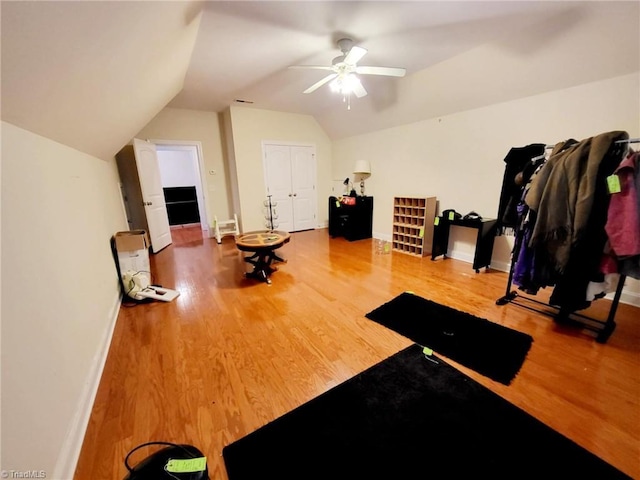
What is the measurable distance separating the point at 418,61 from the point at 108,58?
312cm

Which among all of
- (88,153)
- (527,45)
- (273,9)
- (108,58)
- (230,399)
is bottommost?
(230,399)

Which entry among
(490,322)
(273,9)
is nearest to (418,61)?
(273,9)

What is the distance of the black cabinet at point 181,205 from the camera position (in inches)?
277

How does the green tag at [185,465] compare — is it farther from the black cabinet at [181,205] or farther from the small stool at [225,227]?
the black cabinet at [181,205]

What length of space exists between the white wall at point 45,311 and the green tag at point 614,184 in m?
3.19

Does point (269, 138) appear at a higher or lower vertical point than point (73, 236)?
higher

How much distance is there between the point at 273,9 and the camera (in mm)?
2082

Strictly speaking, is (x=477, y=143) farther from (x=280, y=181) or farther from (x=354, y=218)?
(x=280, y=181)

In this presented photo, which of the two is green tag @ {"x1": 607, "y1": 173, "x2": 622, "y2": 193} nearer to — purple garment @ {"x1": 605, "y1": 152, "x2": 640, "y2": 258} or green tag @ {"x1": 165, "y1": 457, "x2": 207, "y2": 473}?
purple garment @ {"x1": 605, "y1": 152, "x2": 640, "y2": 258}

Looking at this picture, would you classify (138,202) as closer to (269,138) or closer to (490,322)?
(269,138)

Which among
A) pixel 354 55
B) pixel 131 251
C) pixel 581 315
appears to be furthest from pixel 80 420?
pixel 581 315

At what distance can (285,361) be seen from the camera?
1846 millimetres

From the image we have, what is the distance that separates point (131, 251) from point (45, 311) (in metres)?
1.96

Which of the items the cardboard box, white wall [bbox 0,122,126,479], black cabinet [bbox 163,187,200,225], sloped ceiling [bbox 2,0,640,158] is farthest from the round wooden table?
black cabinet [bbox 163,187,200,225]
